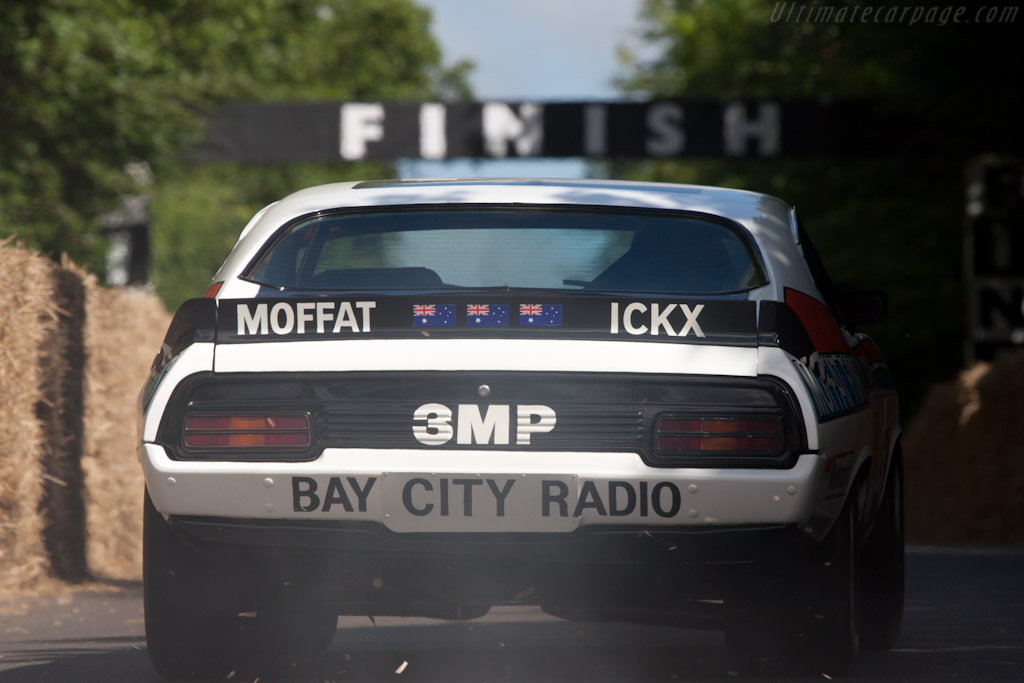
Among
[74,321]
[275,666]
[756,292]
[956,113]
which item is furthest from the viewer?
[956,113]

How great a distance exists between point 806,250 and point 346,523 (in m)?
2.06

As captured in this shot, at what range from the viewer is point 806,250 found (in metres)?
6.23

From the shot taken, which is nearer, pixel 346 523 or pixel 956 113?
pixel 346 523

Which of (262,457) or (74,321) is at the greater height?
(262,457)

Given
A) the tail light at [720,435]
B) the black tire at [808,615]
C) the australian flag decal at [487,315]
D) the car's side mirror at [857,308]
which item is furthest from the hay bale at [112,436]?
the tail light at [720,435]

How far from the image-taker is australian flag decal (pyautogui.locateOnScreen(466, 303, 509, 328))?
16.9 ft

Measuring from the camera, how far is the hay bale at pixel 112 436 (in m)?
10.3

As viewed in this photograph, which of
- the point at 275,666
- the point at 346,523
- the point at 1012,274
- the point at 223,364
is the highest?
the point at 223,364

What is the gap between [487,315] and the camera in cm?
516

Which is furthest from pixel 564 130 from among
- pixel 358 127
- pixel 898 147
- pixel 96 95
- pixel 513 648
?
pixel 513 648

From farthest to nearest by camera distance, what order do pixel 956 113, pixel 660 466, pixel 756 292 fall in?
pixel 956 113
pixel 756 292
pixel 660 466

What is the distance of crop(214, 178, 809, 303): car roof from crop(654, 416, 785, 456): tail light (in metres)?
0.67

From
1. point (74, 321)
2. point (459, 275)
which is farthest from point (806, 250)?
point (74, 321)

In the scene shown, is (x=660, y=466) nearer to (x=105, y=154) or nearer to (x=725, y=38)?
(x=105, y=154)
